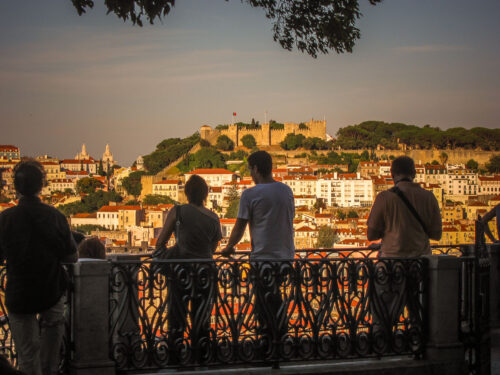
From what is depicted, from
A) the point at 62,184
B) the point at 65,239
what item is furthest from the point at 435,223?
the point at 62,184

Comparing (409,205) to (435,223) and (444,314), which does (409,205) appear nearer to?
(435,223)

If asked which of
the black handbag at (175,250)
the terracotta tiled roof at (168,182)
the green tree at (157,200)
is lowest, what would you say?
the green tree at (157,200)

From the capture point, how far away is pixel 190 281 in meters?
3.85

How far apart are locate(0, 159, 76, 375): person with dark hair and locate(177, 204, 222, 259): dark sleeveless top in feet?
2.49

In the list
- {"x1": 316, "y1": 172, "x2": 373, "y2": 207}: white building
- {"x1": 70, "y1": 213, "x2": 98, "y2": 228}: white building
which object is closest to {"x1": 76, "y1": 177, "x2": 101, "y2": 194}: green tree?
{"x1": 70, "y1": 213, "x2": 98, "y2": 228}: white building

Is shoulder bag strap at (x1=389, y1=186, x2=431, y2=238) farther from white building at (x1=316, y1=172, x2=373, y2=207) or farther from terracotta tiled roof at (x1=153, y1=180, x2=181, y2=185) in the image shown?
terracotta tiled roof at (x1=153, y1=180, x2=181, y2=185)

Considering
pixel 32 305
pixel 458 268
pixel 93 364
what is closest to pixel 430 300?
pixel 458 268

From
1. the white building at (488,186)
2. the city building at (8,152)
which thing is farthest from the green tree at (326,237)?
the city building at (8,152)

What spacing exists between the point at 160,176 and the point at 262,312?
92.5m

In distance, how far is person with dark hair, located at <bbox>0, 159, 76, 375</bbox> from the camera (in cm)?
337

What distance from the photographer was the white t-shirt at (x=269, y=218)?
399 centimetres

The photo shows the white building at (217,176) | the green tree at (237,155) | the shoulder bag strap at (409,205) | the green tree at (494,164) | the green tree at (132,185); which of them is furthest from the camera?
the green tree at (237,155)

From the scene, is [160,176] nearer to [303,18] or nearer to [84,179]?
[84,179]

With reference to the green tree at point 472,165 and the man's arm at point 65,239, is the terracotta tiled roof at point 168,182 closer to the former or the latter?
the green tree at point 472,165
